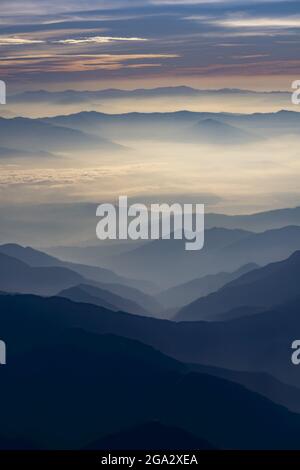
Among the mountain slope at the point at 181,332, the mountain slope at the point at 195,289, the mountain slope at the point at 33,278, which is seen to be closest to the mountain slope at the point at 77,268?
the mountain slope at the point at 195,289

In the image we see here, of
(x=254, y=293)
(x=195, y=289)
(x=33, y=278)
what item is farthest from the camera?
(x=195, y=289)

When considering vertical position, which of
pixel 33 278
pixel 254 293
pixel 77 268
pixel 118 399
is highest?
pixel 77 268

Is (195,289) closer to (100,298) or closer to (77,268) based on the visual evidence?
(77,268)

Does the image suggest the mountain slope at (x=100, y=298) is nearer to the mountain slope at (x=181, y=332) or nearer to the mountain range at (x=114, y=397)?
the mountain slope at (x=181, y=332)

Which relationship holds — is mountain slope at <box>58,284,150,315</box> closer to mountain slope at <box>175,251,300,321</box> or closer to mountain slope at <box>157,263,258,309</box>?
mountain slope at <box>175,251,300,321</box>

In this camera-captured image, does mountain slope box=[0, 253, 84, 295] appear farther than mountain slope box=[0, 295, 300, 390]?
Yes

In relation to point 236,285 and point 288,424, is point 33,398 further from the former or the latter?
point 236,285

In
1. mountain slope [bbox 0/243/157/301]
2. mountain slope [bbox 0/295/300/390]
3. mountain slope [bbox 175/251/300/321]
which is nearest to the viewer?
mountain slope [bbox 0/295/300/390]

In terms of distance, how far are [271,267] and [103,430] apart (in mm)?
85459

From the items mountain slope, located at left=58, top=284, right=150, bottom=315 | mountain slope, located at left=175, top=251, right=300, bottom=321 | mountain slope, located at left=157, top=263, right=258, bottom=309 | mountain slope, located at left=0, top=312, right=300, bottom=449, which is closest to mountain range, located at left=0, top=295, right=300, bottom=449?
mountain slope, located at left=0, top=312, right=300, bottom=449

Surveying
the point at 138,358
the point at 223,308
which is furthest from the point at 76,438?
the point at 223,308

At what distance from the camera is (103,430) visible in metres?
79.9

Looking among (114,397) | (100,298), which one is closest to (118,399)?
(114,397)
